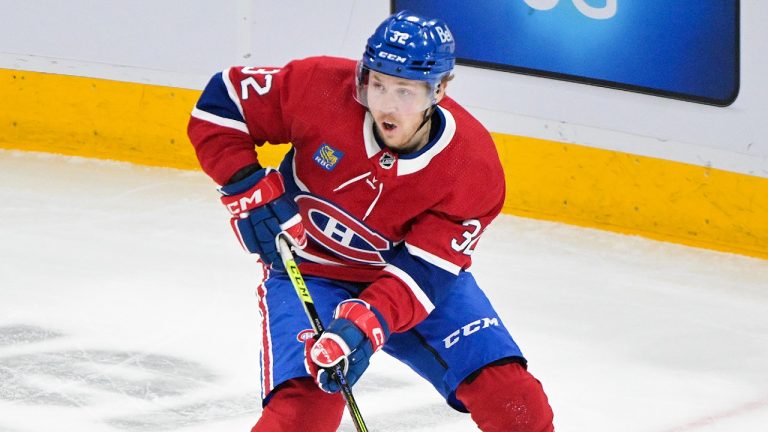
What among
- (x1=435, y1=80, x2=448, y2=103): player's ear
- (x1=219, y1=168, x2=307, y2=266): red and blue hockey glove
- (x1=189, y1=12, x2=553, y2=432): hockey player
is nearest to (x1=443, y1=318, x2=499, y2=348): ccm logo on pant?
(x1=189, y1=12, x2=553, y2=432): hockey player

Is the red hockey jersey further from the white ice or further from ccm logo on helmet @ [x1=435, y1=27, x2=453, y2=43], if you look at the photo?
the white ice

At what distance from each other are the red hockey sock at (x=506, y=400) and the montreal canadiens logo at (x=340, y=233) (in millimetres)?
337

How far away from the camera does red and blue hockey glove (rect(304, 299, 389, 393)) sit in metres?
2.47

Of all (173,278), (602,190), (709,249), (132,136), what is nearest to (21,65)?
(132,136)

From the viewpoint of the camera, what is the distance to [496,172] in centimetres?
273

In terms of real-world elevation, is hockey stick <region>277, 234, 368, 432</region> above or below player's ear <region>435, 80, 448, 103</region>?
below

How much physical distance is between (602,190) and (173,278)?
5.25 feet

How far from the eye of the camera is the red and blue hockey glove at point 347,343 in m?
2.47

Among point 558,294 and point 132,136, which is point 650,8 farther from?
point 132,136

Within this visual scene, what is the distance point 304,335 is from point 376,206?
0.31 m

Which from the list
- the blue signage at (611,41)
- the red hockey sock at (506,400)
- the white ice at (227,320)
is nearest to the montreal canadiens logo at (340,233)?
the red hockey sock at (506,400)

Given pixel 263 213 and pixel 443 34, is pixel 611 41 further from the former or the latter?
pixel 263 213

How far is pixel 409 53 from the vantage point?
2570 mm

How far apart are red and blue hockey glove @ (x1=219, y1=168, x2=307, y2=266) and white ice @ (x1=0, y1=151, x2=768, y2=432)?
73 cm
